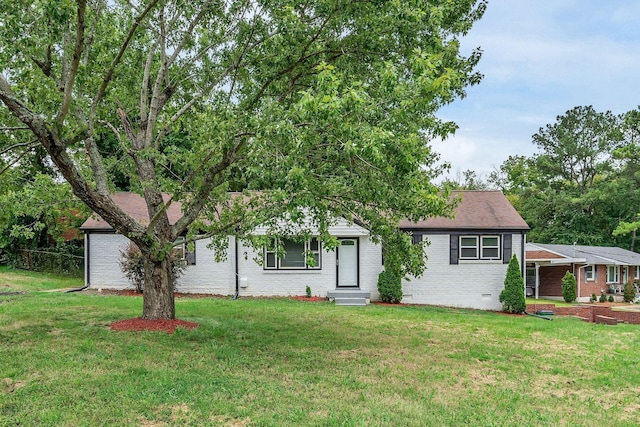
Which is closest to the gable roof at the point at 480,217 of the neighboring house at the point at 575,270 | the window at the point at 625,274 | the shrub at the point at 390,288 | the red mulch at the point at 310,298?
the shrub at the point at 390,288

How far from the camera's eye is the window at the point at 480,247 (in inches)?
664

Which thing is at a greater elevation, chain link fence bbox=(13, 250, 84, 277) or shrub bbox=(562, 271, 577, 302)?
chain link fence bbox=(13, 250, 84, 277)

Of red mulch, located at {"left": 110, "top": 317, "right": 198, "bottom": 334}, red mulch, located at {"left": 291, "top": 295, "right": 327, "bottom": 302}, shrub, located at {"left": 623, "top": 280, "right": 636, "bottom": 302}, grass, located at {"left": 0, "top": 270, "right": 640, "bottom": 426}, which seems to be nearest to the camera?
grass, located at {"left": 0, "top": 270, "right": 640, "bottom": 426}

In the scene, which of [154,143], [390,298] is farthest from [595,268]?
[154,143]

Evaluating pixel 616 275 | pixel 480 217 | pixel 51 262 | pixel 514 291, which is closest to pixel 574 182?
pixel 616 275

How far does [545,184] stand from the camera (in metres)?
40.8

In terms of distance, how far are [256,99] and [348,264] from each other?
32.9 feet

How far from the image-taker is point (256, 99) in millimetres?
7746

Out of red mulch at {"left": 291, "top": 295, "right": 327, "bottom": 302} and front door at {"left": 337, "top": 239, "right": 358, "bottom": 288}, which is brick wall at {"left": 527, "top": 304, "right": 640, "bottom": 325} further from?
red mulch at {"left": 291, "top": 295, "right": 327, "bottom": 302}

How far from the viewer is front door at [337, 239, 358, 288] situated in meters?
16.7

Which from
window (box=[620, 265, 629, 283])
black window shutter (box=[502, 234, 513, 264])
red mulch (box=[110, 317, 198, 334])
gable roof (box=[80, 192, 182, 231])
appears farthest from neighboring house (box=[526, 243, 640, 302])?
red mulch (box=[110, 317, 198, 334])

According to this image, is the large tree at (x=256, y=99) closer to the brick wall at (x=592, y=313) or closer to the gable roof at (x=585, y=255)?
the brick wall at (x=592, y=313)

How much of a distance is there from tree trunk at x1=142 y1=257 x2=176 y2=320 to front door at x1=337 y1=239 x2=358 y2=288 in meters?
8.62

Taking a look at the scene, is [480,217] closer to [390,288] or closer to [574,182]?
[390,288]
